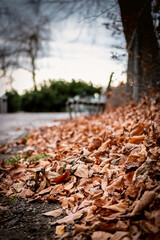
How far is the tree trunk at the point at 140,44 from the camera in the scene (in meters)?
2.38

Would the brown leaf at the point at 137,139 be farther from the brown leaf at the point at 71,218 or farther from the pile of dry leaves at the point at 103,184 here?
the brown leaf at the point at 71,218

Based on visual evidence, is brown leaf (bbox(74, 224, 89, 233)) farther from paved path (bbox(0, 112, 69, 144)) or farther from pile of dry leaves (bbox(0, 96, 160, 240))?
paved path (bbox(0, 112, 69, 144))

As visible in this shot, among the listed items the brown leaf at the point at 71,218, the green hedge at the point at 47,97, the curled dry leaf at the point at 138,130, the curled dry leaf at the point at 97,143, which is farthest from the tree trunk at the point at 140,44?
the green hedge at the point at 47,97

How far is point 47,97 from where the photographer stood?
1459 centimetres

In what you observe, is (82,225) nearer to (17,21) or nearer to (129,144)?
(129,144)

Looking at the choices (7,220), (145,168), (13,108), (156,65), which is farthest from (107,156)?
(13,108)

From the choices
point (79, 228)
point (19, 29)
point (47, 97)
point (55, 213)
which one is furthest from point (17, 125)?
point (47, 97)

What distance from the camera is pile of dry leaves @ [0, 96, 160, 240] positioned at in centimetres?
110

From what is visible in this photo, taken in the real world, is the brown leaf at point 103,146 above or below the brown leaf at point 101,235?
above

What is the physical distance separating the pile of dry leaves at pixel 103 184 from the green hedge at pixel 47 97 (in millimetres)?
11482

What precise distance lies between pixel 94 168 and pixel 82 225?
0.68 meters

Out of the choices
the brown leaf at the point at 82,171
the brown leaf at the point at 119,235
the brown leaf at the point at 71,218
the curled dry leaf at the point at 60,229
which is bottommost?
the curled dry leaf at the point at 60,229

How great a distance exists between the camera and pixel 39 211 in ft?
4.69

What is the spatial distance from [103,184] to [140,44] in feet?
8.23
